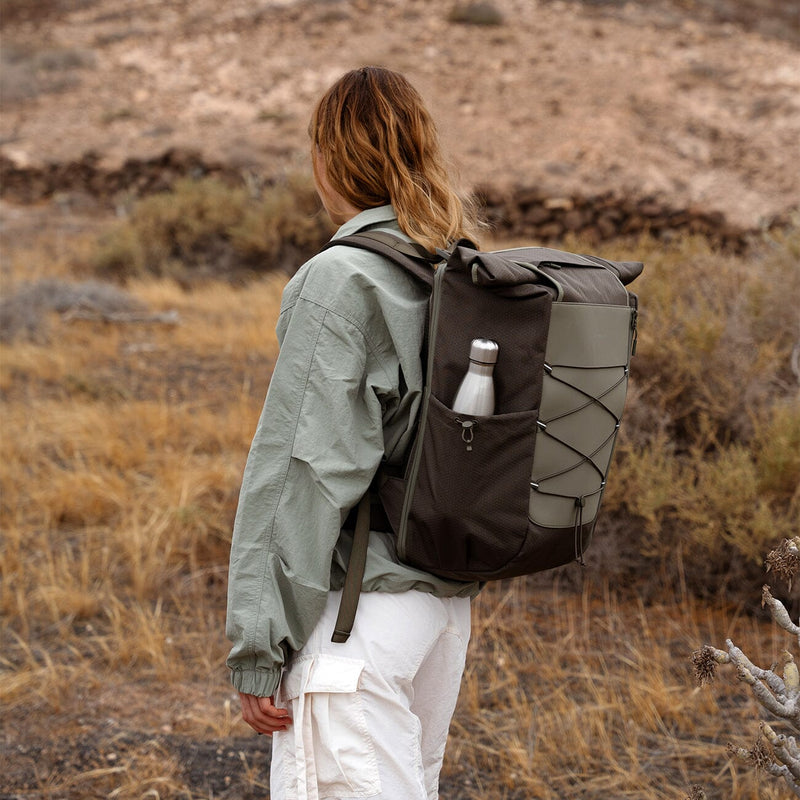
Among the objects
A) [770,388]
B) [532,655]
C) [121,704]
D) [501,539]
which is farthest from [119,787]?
[770,388]

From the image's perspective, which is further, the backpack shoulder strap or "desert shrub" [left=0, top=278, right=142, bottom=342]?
"desert shrub" [left=0, top=278, right=142, bottom=342]

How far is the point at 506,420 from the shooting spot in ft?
4.64

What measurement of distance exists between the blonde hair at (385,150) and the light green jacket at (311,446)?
16 cm

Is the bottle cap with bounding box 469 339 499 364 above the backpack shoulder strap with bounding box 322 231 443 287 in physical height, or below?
below

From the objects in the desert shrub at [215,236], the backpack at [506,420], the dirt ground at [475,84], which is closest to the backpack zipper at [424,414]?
the backpack at [506,420]

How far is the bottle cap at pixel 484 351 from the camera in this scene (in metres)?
1.38

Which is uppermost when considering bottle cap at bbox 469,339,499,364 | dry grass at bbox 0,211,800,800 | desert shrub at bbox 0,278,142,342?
bottle cap at bbox 469,339,499,364

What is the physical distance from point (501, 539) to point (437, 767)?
1.97 ft

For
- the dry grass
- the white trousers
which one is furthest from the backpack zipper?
the dry grass

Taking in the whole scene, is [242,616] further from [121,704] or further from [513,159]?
[513,159]

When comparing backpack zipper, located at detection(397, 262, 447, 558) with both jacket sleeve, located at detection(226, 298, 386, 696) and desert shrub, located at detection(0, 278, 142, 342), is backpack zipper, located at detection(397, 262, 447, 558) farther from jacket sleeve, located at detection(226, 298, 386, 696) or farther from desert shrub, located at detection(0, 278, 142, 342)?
desert shrub, located at detection(0, 278, 142, 342)

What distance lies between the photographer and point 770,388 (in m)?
4.07

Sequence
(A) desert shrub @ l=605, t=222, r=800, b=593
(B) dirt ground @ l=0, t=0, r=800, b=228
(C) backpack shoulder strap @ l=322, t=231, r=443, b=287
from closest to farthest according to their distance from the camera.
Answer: (C) backpack shoulder strap @ l=322, t=231, r=443, b=287 < (A) desert shrub @ l=605, t=222, r=800, b=593 < (B) dirt ground @ l=0, t=0, r=800, b=228

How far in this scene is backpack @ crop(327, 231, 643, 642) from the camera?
1401mm
